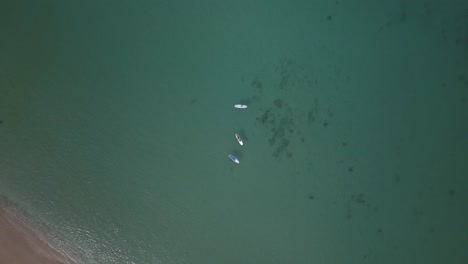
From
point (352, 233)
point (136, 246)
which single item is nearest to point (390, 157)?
point (352, 233)

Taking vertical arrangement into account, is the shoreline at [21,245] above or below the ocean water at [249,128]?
below

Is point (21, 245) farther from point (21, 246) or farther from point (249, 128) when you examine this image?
point (249, 128)

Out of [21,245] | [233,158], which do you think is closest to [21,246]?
[21,245]

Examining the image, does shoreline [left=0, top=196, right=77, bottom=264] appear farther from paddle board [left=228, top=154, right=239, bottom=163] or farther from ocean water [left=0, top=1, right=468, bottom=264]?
paddle board [left=228, top=154, right=239, bottom=163]

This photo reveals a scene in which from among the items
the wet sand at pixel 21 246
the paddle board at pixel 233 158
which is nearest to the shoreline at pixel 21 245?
the wet sand at pixel 21 246

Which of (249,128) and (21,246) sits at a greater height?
(249,128)

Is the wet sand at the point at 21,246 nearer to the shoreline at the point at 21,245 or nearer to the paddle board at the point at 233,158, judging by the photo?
the shoreline at the point at 21,245

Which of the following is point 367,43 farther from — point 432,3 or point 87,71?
point 87,71
